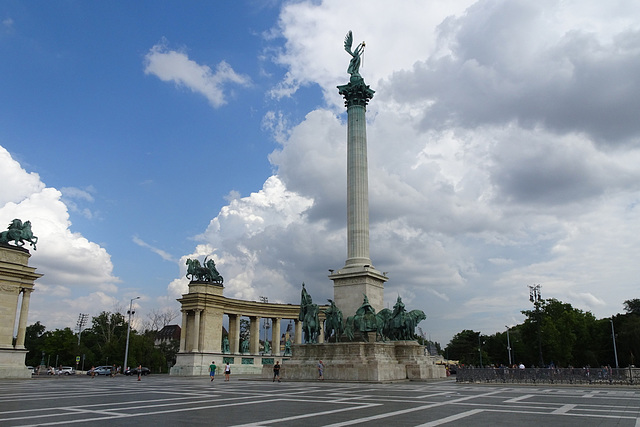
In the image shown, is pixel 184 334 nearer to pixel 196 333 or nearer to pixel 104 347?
pixel 196 333

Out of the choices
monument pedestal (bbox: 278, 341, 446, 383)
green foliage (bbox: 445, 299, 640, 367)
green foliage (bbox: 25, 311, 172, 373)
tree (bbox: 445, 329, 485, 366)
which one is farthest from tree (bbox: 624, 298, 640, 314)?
green foliage (bbox: 25, 311, 172, 373)

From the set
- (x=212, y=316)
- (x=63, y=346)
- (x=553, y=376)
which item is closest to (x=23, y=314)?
(x=212, y=316)

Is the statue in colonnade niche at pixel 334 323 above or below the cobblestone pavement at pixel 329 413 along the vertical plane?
above

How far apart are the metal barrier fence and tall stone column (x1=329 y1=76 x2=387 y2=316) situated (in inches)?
397

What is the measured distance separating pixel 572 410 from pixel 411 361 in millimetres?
23157

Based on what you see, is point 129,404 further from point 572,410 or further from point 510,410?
point 572,410

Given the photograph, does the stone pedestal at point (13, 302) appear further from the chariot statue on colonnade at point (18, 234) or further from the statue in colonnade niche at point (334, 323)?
the statue in colonnade niche at point (334, 323)

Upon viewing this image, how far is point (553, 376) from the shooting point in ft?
121

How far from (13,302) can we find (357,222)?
1408 inches

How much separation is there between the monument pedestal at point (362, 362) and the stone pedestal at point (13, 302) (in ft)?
83.8

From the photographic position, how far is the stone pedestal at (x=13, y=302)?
47.7m

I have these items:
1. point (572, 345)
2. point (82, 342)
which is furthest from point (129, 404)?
point (82, 342)

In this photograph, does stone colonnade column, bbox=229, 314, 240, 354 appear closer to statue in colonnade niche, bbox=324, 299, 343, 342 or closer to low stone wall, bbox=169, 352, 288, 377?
low stone wall, bbox=169, 352, 288, 377

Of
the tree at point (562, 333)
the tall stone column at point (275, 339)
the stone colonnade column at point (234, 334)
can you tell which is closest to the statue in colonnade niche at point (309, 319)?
the stone colonnade column at point (234, 334)
